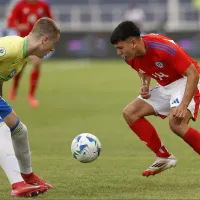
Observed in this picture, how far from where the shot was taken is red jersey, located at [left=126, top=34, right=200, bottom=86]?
22.0 ft

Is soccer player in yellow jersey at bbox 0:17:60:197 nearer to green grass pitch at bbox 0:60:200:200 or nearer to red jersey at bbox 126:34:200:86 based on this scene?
green grass pitch at bbox 0:60:200:200

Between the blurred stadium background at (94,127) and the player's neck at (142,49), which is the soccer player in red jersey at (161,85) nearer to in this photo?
the player's neck at (142,49)

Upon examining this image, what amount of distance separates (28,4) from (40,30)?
901cm

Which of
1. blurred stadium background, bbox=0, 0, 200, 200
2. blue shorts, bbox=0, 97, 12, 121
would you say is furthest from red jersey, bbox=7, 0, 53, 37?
blue shorts, bbox=0, 97, 12, 121

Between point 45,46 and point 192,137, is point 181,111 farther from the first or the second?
point 45,46

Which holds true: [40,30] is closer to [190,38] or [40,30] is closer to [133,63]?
[133,63]

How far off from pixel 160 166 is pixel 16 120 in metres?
1.54

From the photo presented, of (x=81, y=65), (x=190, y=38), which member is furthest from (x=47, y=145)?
(x=190, y=38)

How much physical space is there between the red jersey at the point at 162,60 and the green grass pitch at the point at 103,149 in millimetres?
1007

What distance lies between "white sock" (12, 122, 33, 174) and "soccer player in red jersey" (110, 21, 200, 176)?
3.69 feet

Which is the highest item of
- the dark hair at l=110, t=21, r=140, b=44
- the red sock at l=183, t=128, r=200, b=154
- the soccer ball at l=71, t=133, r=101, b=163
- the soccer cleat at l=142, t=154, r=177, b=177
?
the dark hair at l=110, t=21, r=140, b=44

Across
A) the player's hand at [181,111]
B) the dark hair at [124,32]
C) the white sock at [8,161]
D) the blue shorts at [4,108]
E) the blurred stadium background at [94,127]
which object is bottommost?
the blurred stadium background at [94,127]

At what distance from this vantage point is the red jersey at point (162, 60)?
671 centimetres

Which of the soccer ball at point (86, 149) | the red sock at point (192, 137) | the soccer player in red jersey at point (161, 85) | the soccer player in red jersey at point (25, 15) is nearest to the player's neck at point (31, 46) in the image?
Result: the soccer player in red jersey at point (161, 85)
